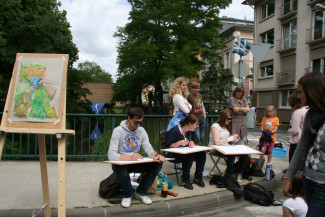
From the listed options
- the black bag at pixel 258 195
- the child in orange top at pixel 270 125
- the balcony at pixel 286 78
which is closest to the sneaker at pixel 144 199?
the black bag at pixel 258 195

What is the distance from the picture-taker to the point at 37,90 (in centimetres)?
306

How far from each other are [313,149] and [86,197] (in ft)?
10.5

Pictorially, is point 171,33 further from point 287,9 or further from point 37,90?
point 37,90

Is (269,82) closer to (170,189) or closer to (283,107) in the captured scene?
(283,107)

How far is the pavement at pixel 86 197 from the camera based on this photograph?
3.55 m

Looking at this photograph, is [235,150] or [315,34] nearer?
[235,150]

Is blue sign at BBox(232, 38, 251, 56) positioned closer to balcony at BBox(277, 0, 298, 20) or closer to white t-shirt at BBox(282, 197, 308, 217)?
white t-shirt at BBox(282, 197, 308, 217)

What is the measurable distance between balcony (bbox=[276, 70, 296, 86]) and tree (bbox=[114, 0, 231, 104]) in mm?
6414

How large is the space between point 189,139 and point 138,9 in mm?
21726

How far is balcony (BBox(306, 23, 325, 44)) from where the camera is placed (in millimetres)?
18234

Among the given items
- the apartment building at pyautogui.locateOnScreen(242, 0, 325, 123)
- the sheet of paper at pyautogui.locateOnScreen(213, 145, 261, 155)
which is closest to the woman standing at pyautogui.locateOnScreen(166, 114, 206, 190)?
the sheet of paper at pyautogui.locateOnScreen(213, 145, 261, 155)

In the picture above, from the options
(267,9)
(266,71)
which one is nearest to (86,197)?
(266,71)

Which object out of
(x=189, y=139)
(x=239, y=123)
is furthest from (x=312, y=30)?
(x=189, y=139)

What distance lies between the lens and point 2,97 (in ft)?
42.0
